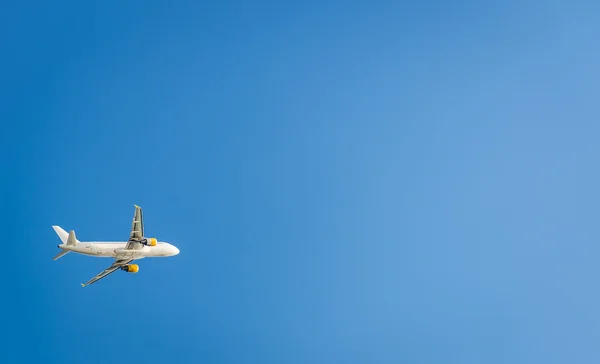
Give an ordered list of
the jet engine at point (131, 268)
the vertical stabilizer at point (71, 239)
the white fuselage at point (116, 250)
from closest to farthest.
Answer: the vertical stabilizer at point (71, 239) < the white fuselage at point (116, 250) < the jet engine at point (131, 268)

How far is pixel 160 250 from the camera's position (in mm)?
96750

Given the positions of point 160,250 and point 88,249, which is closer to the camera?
point 88,249

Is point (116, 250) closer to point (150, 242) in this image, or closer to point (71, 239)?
point (150, 242)

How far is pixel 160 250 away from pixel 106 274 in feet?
30.8

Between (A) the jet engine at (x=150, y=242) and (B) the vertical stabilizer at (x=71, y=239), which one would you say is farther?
(A) the jet engine at (x=150, y=242)

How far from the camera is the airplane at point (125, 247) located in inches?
3546

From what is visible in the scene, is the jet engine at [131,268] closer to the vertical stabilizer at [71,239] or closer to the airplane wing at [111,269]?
the airplane wing at [111,269]

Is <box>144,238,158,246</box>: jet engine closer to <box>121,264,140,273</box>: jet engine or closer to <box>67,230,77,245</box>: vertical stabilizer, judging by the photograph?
<box>121,264,140,273</box>: jet engine

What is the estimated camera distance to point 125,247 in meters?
92.8

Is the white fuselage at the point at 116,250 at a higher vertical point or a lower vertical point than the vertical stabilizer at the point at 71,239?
higher

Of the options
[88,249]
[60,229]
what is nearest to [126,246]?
[88,249]

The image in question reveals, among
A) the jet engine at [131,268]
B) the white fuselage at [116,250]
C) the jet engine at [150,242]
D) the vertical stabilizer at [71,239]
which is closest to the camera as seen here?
the vertical stabilizer at [71,239]

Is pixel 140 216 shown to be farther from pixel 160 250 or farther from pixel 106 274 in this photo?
pixel 106 274

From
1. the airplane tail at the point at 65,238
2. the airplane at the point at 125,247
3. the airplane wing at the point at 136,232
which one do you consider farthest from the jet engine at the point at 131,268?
the airplane tail at the point at 65,238
